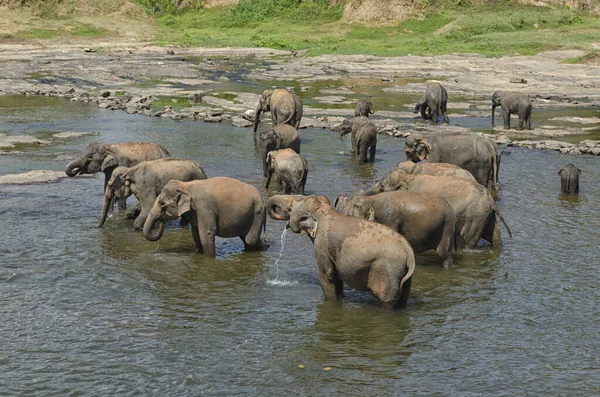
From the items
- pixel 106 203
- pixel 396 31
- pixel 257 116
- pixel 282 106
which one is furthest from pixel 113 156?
pixel 396 31

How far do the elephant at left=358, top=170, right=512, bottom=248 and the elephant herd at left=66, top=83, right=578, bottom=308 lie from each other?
0.06 ft

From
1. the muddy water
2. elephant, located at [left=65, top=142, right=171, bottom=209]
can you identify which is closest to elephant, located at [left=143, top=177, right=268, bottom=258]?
the muddy water

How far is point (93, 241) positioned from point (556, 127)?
19.3 m

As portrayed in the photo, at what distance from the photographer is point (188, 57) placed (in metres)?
61.1

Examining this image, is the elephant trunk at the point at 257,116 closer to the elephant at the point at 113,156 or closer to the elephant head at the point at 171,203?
the elephant at the point at 113,156

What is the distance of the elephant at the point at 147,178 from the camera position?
15359mm

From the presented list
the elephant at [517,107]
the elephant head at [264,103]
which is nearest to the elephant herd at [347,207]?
the elephant head at [264,103]

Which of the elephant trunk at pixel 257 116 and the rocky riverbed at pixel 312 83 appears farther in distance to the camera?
the rocky riverbed at pixel 312 83

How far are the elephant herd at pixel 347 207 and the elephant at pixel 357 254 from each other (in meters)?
0.01

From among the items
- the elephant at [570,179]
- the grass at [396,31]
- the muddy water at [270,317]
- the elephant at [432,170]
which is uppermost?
the grass at [396,31]

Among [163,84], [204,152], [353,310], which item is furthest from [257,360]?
[163,84]

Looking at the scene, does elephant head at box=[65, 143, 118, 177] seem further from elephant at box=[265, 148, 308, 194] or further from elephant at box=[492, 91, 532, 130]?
elephant at box=[492, 91, 532, 130]

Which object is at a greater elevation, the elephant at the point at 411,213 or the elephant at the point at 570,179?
the elephant at the point at 411,213

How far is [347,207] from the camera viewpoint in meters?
12.6
